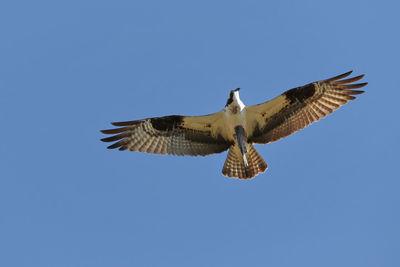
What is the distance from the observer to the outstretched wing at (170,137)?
669 inches

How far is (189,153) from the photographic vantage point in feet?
56.0

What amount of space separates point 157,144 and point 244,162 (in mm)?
2030

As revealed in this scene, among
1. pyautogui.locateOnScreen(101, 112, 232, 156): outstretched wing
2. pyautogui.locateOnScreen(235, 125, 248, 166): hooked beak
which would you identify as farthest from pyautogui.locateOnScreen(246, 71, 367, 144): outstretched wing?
pyautogui.locateOnScreen(101, 112, 232, 156): outstretched wing

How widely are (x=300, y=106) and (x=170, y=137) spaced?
9.93 feet

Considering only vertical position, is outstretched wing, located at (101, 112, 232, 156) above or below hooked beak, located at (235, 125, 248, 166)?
above

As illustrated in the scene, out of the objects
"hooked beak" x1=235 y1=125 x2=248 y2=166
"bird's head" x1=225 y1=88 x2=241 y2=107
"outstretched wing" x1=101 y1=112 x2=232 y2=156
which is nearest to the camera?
"bird's head" x1=225 y1=88 x2=241 y2=107

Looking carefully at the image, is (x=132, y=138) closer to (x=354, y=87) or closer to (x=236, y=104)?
(x=236, y=104)

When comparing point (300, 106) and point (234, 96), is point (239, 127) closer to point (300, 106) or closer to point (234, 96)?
point (234, 96)

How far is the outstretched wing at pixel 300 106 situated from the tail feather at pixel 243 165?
0.49m

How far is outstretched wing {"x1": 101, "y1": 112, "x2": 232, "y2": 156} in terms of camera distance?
1698cm

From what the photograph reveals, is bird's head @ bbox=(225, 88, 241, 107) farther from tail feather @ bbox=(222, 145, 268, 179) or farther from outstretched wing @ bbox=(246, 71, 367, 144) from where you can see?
tail feather @ bbox=(222, 145, 268, 179)

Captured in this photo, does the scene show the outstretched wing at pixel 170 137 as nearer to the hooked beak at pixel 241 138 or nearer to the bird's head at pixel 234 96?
the hooked beak at pixel 241 138

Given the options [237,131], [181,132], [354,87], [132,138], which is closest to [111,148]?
[132,138]

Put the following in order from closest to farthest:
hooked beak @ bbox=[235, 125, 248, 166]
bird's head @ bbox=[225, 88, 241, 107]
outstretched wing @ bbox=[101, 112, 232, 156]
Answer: bird's head @ bbox=[225, 88, 241, 107] < hooked beak @ bbox=[235, 125, 248, 166] < outstretched wing @ bbox=[101, 112, 232, 156]
